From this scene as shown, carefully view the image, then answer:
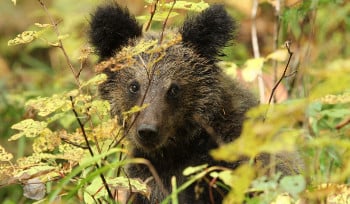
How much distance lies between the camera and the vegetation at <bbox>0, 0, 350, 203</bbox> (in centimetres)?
369

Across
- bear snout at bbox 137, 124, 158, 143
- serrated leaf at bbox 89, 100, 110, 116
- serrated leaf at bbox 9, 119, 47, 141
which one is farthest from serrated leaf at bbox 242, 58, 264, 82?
serrated leaf at bbox 9, 119, 47, 141

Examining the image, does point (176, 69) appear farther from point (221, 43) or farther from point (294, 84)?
point (294, 84)

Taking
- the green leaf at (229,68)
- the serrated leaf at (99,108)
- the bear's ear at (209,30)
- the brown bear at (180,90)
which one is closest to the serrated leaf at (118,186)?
the serrated leaf at (99,108)

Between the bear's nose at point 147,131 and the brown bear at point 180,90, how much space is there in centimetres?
22

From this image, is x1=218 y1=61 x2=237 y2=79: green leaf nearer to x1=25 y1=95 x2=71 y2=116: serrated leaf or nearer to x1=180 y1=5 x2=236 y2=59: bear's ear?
x1=180 y1=5 x2=236 y2=59: bear's ear

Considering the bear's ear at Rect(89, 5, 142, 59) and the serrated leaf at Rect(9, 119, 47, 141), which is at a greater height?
the bear's ear at Rect(89, 5, 142, 59)

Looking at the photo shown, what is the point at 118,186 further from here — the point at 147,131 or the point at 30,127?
the point at 147,131

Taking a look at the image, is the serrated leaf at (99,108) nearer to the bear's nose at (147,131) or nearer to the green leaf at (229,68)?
the bear's nose at (147,131)

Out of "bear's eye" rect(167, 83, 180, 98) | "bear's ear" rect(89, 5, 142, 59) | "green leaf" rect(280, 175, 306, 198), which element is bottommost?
"bear's eye" rect(167, 83, 180, 98)

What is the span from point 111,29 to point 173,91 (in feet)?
2.55

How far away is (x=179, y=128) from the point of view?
20.8ft

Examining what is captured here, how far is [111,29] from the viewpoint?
650 cm

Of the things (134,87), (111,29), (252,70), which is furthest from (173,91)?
(252,70)

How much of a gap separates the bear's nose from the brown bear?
0.74 ft
